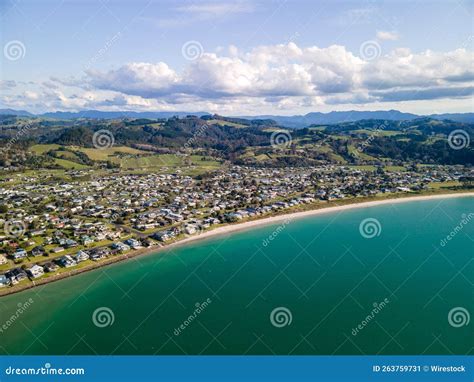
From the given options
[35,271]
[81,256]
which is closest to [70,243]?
[81,256]

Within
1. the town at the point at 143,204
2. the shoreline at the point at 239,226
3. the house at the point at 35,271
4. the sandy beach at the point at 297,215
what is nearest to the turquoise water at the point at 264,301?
the shoreline at the point at 239,226

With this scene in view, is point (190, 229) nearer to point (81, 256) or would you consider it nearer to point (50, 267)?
point (81, 256)

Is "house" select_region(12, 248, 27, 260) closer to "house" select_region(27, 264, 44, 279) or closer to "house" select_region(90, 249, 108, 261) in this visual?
"house" select_region(27, 264, 44, 279)

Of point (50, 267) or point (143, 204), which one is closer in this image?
point (50, 267)

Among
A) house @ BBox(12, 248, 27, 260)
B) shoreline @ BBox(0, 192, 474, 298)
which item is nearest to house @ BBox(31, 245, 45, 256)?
house @ BBox(12, 248, 27, 260)

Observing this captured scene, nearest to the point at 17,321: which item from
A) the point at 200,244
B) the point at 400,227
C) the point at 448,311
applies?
the point at 200,244

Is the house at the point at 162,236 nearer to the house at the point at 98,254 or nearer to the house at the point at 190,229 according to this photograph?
the house at the point at 190,229
